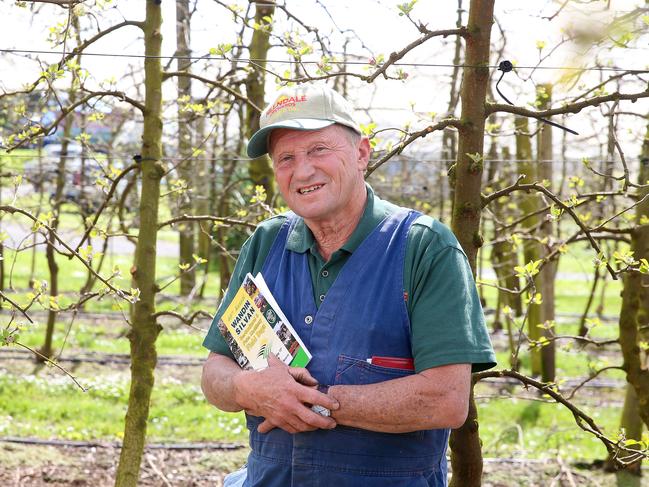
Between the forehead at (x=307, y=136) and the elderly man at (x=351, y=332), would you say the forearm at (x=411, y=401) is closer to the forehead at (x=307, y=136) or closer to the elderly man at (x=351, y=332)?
the elderly man at (x=351, y=332)

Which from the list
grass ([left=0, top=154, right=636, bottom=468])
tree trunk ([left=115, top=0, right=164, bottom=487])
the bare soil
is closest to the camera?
tree trunk ([left=115, top=0, right=164, bottom=487])

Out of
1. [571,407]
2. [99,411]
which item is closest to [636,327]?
[571,407]

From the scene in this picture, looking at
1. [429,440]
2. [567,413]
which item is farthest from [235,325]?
[567,413]

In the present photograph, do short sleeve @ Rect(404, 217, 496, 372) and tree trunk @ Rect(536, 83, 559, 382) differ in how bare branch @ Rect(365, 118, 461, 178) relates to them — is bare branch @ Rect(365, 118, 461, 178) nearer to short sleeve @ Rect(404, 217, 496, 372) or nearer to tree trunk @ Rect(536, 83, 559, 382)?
short sleeve @ Rect(404, 217, 496, 372)

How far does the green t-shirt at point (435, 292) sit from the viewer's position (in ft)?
7.11

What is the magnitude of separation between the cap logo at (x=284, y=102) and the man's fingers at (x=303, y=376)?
723mm

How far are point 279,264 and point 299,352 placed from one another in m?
0.31

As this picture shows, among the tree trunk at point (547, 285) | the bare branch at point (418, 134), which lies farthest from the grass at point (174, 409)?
the bare branch at point (418, 134)

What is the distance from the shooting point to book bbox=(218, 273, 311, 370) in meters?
2.33

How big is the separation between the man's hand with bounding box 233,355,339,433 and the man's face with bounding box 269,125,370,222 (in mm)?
431

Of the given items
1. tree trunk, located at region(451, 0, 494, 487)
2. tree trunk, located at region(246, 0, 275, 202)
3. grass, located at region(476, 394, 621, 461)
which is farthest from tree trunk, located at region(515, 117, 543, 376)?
tree trunk, located at region(451, 0, 494, 487)

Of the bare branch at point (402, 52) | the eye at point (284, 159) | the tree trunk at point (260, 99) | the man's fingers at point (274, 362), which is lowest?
the man's fingers at point (274, 362)

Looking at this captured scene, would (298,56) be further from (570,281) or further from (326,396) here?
(570,281)

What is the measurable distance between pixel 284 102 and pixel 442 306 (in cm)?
74
